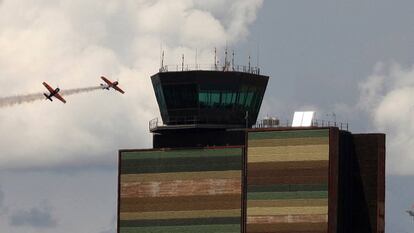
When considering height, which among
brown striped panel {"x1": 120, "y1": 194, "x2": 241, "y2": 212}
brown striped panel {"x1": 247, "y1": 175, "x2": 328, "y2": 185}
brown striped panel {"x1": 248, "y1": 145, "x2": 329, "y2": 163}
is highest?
brown striped panel {"x1": 248, "y1": 145, "x2": 329, "y2": 163}

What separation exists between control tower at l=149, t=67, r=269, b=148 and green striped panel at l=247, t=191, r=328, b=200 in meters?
11.4

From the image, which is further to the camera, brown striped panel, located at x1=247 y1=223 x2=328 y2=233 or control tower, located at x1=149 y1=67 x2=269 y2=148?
control tower, located at x1=149 y1=67 x2=269 y2=148

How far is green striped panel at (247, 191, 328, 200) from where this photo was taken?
180625 millimetres

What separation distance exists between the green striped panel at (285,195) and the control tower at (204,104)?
1143 cm

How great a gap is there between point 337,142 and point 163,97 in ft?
94.1

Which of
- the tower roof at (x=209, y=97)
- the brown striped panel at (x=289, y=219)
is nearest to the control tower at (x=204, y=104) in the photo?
the tower roof at (x=209, y=97)

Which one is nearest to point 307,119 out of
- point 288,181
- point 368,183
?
point 288,181

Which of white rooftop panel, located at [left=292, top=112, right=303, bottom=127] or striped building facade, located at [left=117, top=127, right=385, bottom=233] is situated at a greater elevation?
white rooftop panel, located at [left=292, top=112, right=303, bottom=127]

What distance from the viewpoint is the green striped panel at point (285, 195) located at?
181 m

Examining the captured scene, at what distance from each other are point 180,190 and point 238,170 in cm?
880

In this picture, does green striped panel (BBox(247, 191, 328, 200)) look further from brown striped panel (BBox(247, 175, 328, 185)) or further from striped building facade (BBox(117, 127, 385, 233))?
brown striped panel (BBox(247, 175, 328, 185))

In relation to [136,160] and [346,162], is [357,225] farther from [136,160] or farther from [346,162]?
[136,160]

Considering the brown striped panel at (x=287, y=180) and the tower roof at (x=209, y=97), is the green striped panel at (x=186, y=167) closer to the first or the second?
the brown striped panel at (x=287, y=180)

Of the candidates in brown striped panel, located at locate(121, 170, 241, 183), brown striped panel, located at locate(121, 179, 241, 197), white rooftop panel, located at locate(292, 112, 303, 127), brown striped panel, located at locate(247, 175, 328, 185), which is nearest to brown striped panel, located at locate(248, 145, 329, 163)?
brown striped panel, located at locate(247, 175, 328, 185)
